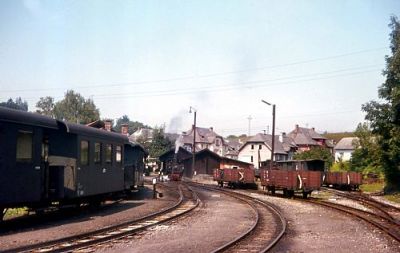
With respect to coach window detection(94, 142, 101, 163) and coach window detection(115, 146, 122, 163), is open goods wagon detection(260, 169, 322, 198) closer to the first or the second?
coach window detection(115, 146, 122, 163)

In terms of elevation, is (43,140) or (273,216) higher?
(43,140)

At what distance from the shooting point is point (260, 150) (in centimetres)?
8969

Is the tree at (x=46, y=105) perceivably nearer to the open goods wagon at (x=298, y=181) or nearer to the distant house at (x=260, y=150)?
the distant house at (x=260, y=150)

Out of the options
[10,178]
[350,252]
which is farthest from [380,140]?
[10,178]

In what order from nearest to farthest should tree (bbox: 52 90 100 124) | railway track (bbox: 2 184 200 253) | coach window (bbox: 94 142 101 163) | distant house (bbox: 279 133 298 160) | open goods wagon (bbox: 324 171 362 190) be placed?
railway track (bbox: 2 184 200 253)
coach window (bbox: 94 142 101 163)
open goods wagon (bbox: 324 171 362 190)
distant house (bbox: 279 133 298 160)
tree (bbox: 52 90 100 124)

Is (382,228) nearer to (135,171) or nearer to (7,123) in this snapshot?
(7,123)

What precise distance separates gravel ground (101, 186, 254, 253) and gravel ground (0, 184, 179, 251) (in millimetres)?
1921

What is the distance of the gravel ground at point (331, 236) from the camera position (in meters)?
10.9

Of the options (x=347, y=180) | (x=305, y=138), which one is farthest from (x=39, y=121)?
(x=305, y=138)

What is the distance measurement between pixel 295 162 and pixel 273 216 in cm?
2505

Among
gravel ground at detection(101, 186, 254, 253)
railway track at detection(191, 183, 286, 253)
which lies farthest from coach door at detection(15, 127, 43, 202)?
railway track at detection(191, 183, 286, 253)

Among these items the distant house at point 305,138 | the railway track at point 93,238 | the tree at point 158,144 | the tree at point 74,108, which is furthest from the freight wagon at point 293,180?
the tree at point 74,108

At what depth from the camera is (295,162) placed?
136 ft

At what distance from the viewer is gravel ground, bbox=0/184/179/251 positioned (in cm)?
1095
